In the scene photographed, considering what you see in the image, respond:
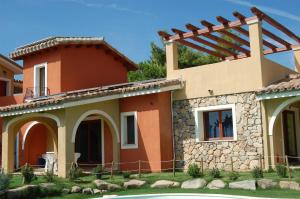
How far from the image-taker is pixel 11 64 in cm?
3042

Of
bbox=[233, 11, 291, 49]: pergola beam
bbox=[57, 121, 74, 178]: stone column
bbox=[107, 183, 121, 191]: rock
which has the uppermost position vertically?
bbox=[233, 11, 291, 49]: pergola beam

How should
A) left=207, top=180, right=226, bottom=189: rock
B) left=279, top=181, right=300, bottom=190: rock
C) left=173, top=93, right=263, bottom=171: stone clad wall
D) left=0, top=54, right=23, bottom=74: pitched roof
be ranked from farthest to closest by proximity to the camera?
left=0, top=54, right=23, bottom=74: pitched roof, left=173, top=93, right=263, bottom=171: stone clad wall, left=207, top=180, right=226, bottom=189: rock, left=279, top=181, right=300, bottom=190: rock

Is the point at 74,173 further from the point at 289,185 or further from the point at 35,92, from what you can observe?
the point at 35,92

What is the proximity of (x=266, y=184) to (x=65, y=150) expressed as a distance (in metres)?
8.68

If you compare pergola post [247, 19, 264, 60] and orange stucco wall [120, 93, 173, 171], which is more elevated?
pergola post [247, 19, 264, 60]

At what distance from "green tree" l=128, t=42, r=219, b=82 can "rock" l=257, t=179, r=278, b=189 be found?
23.5m

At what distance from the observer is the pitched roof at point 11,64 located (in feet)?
98.2

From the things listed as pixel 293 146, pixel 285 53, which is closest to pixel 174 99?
pixel 293 146

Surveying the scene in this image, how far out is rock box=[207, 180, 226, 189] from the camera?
1516 centimetres

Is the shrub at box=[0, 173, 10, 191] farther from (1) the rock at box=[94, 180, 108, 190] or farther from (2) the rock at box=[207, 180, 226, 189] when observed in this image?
(2) the rock at box=[207, 180, 226, 189]

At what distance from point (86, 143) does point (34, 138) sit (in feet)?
12.0

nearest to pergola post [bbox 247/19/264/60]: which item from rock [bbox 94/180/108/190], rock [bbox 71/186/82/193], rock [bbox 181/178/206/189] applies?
rock [bbox 181/178/206/189]

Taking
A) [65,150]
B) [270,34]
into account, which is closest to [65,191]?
[65,150]

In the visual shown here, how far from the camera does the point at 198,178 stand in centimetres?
1600
